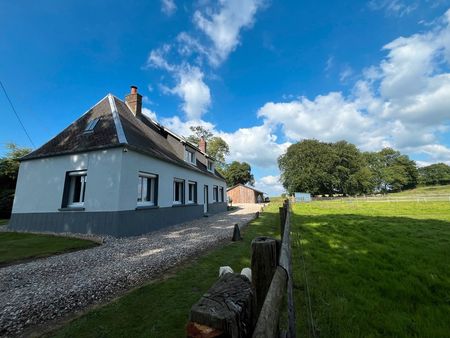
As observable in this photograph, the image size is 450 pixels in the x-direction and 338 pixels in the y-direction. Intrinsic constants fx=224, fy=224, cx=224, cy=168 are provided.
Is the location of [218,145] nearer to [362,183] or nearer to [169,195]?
[169,195]

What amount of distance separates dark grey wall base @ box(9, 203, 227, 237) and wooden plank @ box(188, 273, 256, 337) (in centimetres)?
953

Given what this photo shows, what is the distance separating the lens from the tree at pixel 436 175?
3464 inches

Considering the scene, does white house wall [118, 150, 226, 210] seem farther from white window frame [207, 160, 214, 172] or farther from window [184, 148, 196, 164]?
white window frame [207, 160, 214, 172]

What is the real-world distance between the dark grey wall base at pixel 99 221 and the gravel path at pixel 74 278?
167 cm

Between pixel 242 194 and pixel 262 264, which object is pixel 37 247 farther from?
pixel 242 194

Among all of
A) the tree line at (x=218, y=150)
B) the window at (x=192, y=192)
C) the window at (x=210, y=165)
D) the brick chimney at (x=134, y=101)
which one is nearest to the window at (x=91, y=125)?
the brick chimney at (x=134, y=101)

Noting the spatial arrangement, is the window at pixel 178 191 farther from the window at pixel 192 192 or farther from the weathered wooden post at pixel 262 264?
the weathered wooden post at pixel 262 264

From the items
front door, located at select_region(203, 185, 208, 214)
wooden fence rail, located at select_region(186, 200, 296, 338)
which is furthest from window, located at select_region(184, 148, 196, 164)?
wooden fence rail, located at select_region(186, 200, 296, 338)

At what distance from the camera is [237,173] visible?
56.8 metres

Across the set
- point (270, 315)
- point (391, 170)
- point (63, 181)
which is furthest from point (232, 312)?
point (391, 170)

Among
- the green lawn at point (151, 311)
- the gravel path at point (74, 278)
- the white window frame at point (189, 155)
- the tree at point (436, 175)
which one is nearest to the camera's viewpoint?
the green lawn at point (151, 311)

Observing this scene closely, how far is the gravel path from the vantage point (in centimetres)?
355

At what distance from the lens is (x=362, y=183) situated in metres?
57.1

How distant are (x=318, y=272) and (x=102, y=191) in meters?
9.03
